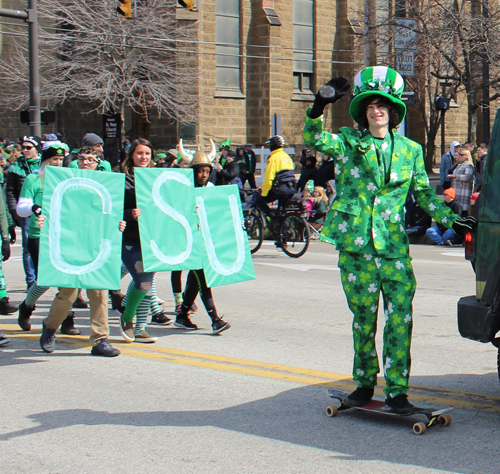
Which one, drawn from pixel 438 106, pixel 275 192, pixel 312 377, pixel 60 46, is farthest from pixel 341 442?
pixel 60 46

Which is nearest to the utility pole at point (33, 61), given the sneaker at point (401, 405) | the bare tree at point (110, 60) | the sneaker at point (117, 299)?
the bare tree at point (110, 60)

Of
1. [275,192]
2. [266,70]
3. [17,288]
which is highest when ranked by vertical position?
[266,70]

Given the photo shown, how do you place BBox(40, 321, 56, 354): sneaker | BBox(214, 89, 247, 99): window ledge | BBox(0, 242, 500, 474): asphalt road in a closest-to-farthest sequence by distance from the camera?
BBox(0, 242, 500, 474): asphalt road, BBox(40, 321, 56, 354): sneaker, BBox(214, 89, 247, 99): window ledge

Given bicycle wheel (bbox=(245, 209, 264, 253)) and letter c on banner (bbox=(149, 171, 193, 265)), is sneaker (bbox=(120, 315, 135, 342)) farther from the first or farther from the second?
bicycle wheel (bbox=(245, 209, 264, 253))

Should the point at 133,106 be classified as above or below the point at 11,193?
above

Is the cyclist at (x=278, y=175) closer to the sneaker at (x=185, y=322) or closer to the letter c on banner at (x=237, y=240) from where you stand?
the letter c on banner at (x=237, y=240)

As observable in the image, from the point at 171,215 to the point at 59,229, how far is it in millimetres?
1068

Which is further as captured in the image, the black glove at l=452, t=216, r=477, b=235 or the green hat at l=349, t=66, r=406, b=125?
the black glove at l=452, t=216, r=477, b=235

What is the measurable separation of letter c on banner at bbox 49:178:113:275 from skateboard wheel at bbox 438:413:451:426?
3.38 m

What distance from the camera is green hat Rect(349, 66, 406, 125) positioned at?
4848mm

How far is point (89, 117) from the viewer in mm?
36938

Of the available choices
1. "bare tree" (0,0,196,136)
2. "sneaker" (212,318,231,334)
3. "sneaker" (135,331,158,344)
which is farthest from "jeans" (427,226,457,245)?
"bare tree" (0,0,196,136)

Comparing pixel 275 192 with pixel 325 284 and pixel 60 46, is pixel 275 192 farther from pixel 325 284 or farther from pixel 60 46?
pixel 60 46

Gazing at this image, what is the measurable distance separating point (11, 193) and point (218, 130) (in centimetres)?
2469
